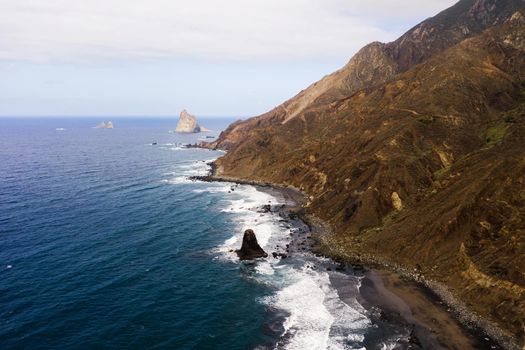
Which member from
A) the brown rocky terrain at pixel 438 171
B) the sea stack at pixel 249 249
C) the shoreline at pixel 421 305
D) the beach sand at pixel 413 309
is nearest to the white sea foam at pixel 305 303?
the sea stack at pixel 249 249

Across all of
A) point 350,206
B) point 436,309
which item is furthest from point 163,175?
point 436,309

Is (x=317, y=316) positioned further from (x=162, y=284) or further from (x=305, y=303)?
(x=162, y=284)

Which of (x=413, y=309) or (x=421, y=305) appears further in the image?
(x=421, y=305)

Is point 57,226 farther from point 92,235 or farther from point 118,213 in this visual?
point 118,213

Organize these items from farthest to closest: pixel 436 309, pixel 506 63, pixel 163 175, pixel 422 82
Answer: pixel 163 175
pixel 506 63
pixel 422 82
pixel 436 309

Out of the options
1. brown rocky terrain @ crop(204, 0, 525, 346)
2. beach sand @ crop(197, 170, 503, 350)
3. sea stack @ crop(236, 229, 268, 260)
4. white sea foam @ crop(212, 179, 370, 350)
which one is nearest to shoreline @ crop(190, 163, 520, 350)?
beach sand @ crop(197, 170, 503, 350)

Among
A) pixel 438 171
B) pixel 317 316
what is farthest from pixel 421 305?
pixel 438 171

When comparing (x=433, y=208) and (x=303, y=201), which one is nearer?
(x=433, y=208)
